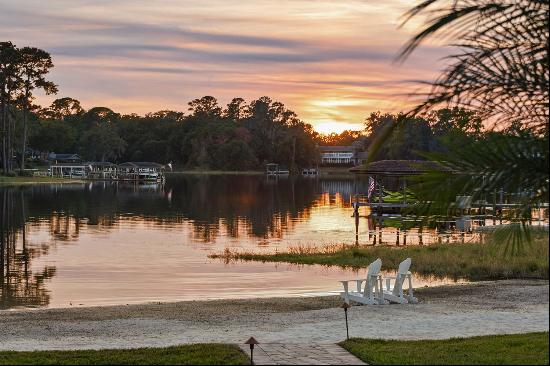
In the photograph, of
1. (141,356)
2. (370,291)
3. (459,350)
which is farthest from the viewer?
(370,291)

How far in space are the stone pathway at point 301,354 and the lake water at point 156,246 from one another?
36.2 feet

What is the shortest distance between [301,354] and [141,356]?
213 centimetres

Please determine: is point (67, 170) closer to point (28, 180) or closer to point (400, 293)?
point (28, 180)

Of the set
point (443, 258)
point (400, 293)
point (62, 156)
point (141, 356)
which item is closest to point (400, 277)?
point (400, 293)

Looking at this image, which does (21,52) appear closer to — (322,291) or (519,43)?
(322,291)

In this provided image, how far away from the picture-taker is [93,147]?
158875 millimetres

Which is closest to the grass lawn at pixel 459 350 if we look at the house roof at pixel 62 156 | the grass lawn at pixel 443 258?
the grass lawn at pixel 443 258

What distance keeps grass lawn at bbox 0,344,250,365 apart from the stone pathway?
0.27 meters

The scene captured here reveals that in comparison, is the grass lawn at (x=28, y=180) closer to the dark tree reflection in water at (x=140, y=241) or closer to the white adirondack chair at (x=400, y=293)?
the dark tree reflection in water at (x=140, y=241)

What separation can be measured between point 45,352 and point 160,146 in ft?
500

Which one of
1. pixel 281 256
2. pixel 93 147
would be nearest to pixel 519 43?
pixel 281 256

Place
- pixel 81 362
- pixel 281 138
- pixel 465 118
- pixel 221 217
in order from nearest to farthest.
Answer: pixel 465 118, pixel 81 362, pixel 221 217, pixel 281 138

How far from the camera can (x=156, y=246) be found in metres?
38.4

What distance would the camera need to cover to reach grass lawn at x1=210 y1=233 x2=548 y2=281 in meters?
25.2
